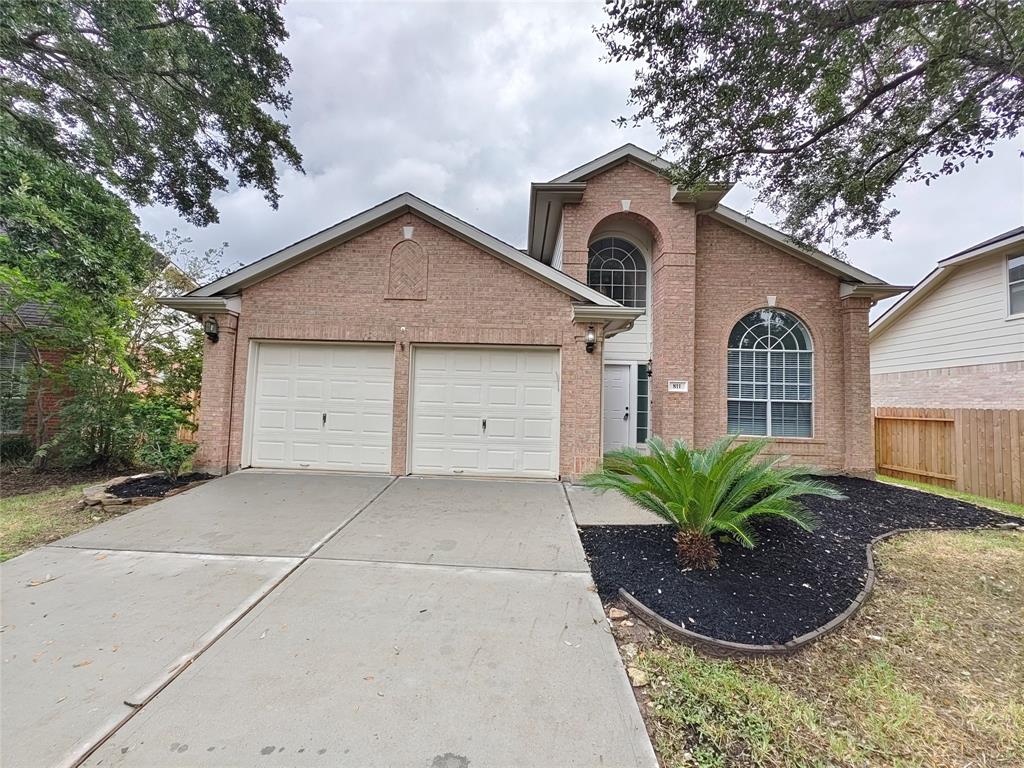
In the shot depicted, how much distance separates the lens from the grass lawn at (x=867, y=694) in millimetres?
2034

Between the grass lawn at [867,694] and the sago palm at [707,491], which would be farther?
the sago palm at [707,491]

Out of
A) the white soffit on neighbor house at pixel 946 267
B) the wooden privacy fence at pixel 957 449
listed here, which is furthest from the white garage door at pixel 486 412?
the white soffit on neighbor house at pixel 946 267

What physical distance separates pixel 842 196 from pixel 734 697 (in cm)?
756

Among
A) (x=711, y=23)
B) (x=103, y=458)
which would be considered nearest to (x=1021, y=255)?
(x=711, y=23)

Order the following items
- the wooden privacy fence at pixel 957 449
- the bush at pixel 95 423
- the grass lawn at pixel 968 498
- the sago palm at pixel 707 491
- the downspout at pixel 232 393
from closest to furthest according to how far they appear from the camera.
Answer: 1. the sago palm at pixel 707 491
2. the grass lawn at pixel 968 498
3. the wooden privacy fence at pixel 957 449
4. the downspout at pixel 232 393
5. the bush at pixel 95 423

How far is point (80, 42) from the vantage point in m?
6.98

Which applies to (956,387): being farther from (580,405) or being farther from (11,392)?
(11,392)

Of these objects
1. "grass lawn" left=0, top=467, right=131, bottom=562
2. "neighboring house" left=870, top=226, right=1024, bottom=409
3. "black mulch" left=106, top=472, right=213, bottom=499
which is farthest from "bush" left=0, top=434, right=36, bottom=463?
"neighboring house" left=870, top=226, right=1024, bottom=409

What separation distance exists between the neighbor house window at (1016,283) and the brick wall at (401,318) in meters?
10.7

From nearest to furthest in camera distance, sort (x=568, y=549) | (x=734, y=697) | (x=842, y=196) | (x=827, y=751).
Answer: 1. (x=827, y=751)
2. (x=734, y=697)
3. (x=568, y=549)
4. (x=842, y=196)

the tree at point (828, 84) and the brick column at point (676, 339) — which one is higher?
the tree at point (828, 84)

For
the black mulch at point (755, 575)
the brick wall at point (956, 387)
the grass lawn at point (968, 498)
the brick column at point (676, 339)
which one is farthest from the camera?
the brick wall at point (956, 387)

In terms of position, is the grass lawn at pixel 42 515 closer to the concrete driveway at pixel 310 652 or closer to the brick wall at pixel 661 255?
the concrete driveway at pixel 310 652

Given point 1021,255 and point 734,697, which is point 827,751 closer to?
point 734,697
